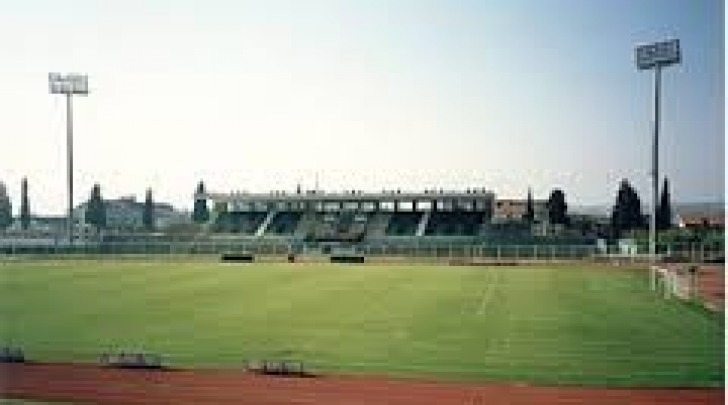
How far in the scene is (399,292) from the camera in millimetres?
27984

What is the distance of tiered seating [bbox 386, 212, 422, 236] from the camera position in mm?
69375

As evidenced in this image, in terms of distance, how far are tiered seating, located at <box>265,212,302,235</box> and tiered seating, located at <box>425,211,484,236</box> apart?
9.83 m

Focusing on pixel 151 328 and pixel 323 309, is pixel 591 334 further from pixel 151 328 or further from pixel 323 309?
pixel 151 328

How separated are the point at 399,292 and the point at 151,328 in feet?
32.7

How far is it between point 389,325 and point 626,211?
5274 centimetres

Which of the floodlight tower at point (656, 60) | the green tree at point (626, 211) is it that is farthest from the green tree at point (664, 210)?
the floodlight tower at point (656, 60)

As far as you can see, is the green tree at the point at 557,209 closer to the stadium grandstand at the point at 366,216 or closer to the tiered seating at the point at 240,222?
the stadium grandstand at the point at 366,216

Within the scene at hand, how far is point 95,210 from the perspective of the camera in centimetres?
8744

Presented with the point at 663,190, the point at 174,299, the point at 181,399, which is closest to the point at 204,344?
the point at 181,399

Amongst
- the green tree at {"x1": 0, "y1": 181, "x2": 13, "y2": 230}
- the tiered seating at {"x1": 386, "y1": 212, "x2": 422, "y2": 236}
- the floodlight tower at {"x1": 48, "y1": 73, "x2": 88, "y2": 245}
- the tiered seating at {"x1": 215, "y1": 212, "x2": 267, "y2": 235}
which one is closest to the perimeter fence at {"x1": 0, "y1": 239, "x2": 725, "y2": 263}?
the floodlight tower at {"x1": 48, "y1": 73, "x2": 88, "y2": 245}

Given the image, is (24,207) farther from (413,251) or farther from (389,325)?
(389,325)

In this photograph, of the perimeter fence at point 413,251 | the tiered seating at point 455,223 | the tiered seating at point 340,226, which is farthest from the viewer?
the tiered seating at point 455,223

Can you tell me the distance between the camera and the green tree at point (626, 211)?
227 ft

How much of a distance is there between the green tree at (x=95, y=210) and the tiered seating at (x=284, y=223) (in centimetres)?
2023
